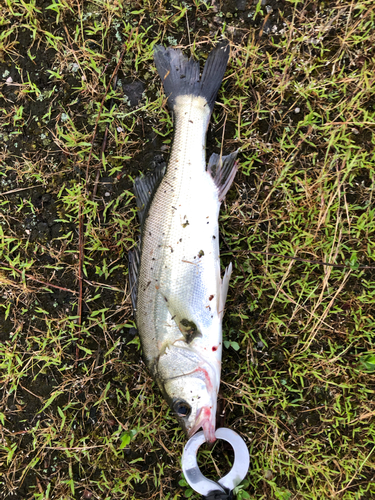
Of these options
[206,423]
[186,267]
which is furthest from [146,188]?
[206,423]

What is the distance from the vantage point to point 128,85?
8.74ft

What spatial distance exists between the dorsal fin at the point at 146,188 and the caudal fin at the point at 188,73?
565mm

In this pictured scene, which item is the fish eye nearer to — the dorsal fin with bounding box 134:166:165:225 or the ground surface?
the ground surface

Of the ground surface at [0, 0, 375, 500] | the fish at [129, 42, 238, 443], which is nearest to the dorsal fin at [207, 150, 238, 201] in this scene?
the fish at [129, 42, 238, 443]

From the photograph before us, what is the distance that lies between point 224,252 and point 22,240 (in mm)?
1804

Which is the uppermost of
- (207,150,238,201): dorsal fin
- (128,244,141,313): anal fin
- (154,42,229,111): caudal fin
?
(154,42,229,111): caudal fin

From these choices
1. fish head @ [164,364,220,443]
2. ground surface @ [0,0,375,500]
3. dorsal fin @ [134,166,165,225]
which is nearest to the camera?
fish head @ [164,364,220,443]

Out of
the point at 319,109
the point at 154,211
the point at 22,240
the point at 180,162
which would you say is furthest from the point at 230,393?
the point at 319,109

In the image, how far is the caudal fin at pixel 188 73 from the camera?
2.39m

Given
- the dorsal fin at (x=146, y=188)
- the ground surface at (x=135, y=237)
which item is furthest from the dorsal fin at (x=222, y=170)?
the dorsal fin at (x=146, y=188)

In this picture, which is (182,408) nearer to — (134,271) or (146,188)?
(134,271)

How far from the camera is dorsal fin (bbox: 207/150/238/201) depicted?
7.72ft

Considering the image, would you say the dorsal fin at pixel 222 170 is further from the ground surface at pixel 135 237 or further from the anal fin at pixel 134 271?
the anal fin at pixel 134 271

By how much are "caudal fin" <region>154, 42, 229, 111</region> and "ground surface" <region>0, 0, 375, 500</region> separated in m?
0.17
